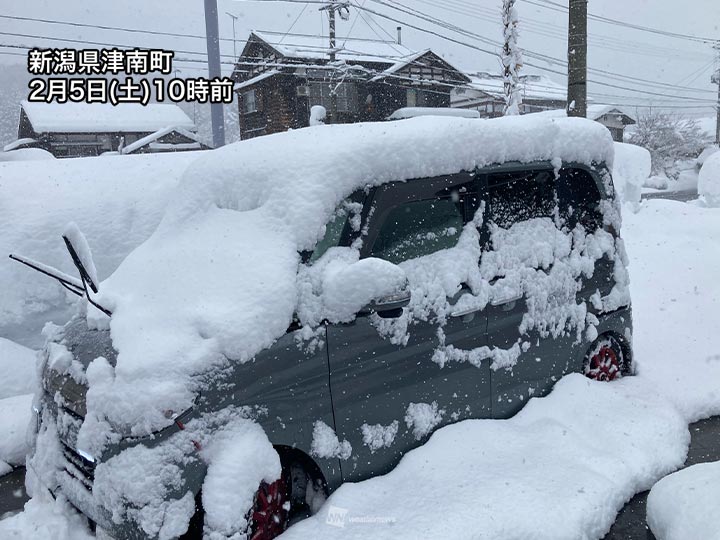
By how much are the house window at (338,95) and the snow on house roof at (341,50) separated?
1.48m

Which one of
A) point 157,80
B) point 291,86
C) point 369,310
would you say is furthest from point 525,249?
point 291,86

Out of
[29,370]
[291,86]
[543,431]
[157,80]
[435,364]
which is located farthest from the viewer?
[291,86]

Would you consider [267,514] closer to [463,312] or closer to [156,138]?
[463,312]

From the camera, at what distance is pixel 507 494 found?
3029mm

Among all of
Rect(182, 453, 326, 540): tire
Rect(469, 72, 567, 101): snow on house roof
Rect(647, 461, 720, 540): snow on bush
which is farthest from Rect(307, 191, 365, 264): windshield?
Rect(469, 72, 567, 101): snow on house roof

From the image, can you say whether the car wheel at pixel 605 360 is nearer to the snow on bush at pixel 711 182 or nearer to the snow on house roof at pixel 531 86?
the snow on bush at pixel 711 182

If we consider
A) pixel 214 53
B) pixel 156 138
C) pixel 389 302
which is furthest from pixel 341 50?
pixel 389 302

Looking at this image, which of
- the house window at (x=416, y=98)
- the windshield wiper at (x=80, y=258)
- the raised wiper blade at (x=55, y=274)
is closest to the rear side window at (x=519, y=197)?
the windshield wiper at (x=80, y=258)

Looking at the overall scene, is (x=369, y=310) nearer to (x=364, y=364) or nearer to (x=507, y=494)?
(x=364, y=364)

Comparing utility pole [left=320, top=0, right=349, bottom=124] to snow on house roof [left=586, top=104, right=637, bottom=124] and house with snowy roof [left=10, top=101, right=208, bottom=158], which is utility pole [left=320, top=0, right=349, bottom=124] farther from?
snow on house roof [left=586, top=104, right=637, bottom=124]

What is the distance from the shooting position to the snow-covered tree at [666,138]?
48078 mm

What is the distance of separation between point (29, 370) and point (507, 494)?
13.9 feet

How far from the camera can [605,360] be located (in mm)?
4465

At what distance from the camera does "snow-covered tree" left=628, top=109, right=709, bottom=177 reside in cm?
4808
